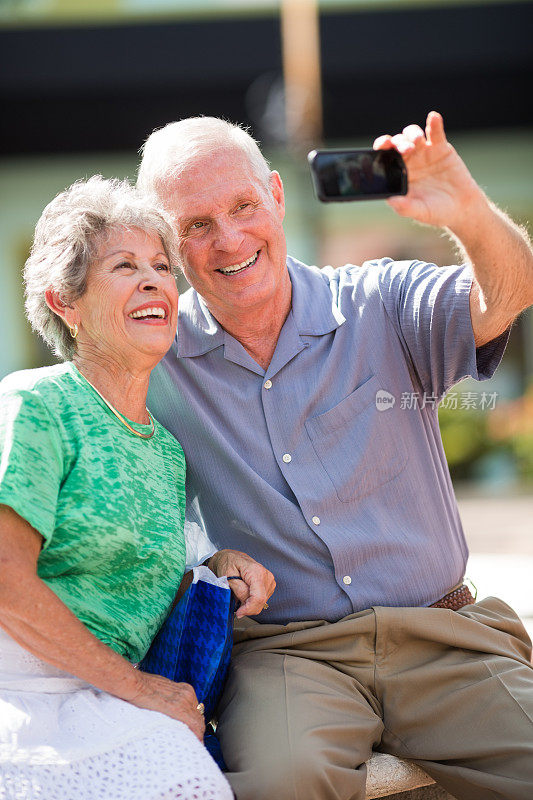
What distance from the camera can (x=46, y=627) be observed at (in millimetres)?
2164

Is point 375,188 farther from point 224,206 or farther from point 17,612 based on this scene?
point 17,612

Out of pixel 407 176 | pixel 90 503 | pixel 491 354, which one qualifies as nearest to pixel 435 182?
pixel 407 176

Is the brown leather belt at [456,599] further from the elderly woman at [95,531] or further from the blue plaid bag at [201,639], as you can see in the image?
the blue plaid bag at [201,639]

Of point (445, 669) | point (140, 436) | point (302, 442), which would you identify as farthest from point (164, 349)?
point (445, 669)

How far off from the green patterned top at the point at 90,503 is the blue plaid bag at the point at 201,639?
55mm

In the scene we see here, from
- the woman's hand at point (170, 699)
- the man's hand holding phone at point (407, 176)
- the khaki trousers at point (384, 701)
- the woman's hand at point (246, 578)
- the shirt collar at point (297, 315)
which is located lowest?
the khaki trousers at point (384, 701)

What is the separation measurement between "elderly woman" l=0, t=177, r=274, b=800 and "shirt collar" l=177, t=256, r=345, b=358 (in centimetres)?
35

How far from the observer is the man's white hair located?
2.95 m

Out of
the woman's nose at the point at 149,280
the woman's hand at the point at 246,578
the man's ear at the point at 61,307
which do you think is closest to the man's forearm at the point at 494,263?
the woman's nose at the point at 149,280

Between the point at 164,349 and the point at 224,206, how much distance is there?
58cm

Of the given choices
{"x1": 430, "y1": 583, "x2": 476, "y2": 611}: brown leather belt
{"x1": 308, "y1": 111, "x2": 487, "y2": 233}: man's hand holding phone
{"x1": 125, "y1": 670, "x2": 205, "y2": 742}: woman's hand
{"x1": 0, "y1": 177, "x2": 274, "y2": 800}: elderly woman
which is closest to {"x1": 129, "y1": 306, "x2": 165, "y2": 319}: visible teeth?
{"x1": 0, "y1": 177, "x2": 274, "y2": 800}: elderly woman

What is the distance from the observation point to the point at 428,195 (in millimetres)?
2428

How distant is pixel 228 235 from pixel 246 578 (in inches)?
39.1

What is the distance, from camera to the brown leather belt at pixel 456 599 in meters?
2.84
